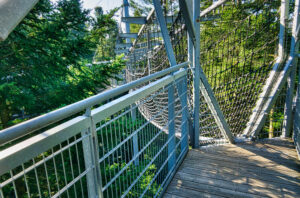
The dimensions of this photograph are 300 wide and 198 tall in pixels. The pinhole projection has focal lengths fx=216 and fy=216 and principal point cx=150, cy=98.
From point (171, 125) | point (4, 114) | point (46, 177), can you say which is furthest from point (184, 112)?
point (4, 114)

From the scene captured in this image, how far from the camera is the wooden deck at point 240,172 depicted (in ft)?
5.98

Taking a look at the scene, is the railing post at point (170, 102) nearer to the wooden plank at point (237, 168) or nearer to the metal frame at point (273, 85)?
the wooden plank at point (237, 168)

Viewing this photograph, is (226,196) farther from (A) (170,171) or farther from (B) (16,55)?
(B) (16,55)

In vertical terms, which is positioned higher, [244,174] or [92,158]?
[92,158]

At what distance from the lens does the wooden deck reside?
1821 mm

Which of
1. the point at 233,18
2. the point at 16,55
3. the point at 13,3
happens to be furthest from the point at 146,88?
the point at 233,18

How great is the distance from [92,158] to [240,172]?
171 cm

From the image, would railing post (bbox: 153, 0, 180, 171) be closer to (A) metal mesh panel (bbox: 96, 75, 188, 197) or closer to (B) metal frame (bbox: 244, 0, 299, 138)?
(A) metal mesh panel (bbox: 96, 75, 188, 197)

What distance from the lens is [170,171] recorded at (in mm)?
1968

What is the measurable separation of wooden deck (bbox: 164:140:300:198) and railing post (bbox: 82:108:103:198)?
1.02m

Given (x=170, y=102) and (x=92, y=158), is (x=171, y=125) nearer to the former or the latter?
(x=170, y=102)

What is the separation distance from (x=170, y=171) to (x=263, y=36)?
269 centimetres

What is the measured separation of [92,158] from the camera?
0.88 m

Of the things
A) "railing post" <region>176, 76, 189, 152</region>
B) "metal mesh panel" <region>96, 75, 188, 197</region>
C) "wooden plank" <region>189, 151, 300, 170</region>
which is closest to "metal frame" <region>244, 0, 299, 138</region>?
"wooden plank" <region>189, 151, 300, 170</region>
